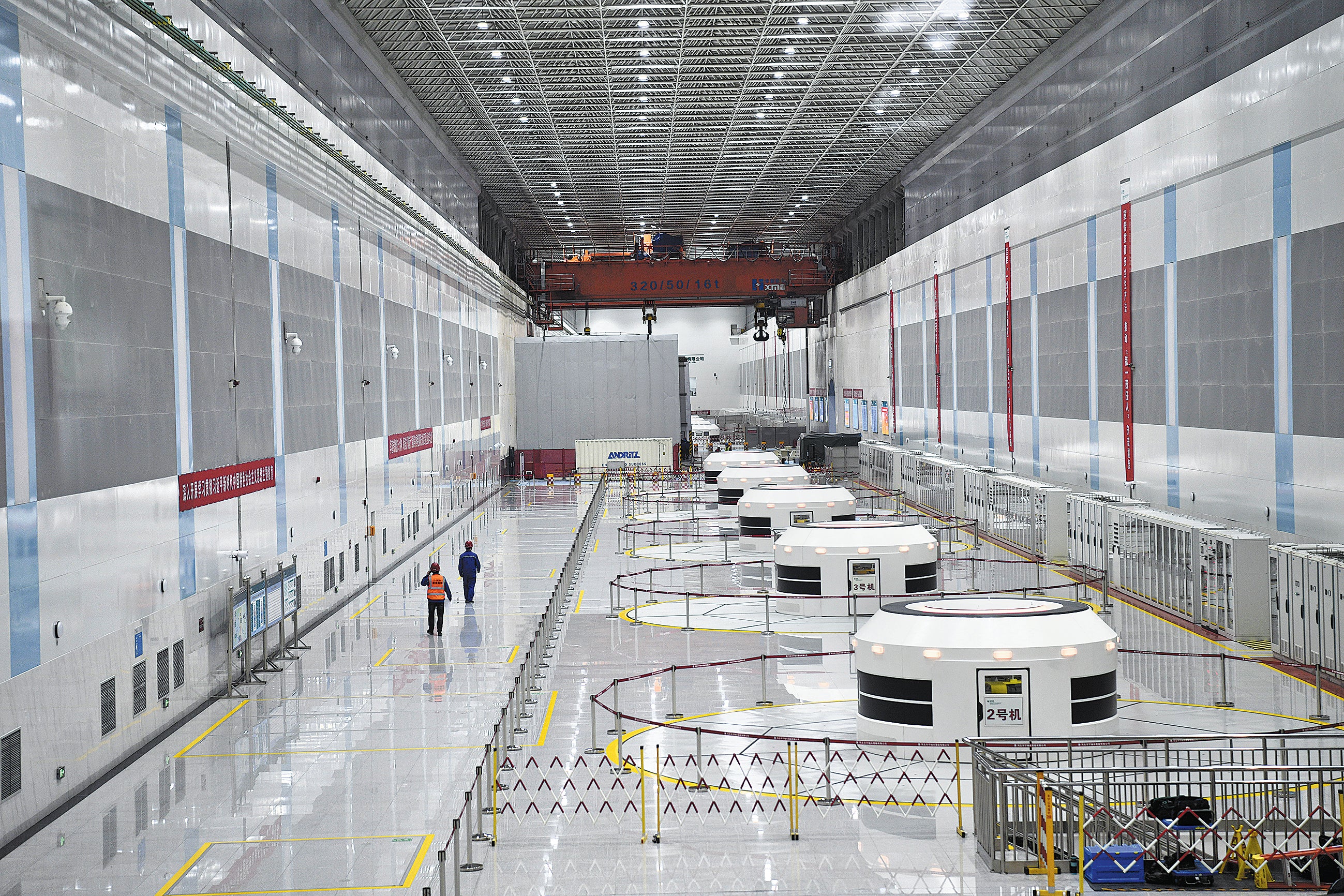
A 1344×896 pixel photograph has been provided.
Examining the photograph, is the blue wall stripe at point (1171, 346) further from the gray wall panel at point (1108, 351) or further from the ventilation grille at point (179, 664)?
the ventilation grille at point (179, 664)

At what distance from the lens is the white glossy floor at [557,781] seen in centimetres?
1154

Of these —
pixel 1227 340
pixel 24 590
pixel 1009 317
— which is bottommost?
pixel 24 590

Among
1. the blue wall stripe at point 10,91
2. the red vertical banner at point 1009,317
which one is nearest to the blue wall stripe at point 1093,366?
the red vertical banner at point 1009,317

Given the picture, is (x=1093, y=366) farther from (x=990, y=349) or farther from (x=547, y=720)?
(x=547, y=720)

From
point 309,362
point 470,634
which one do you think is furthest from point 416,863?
point 309,362

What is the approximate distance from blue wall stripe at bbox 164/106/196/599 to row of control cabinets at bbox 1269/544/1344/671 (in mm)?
16081

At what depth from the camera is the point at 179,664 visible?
18391mm

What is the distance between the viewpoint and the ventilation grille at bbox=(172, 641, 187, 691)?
59.6 feet

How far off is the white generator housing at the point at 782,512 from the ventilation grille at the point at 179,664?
1849cm

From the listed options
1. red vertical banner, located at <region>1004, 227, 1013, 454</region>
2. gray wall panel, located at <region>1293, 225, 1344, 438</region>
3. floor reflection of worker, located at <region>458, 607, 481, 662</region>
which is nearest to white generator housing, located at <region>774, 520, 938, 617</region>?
floor reflection of worker, located at <region>458, 607, 481, 662</region>

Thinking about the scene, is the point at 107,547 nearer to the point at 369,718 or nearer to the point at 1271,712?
the point at 369,718

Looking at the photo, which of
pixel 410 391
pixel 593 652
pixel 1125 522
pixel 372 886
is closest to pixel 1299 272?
pixel 1125 522

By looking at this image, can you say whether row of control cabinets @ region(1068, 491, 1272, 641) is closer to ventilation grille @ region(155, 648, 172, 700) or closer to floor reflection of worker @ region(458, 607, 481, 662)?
floor reflection of worker @ region(458, 607, 481, 662)

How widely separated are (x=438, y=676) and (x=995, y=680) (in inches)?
362
